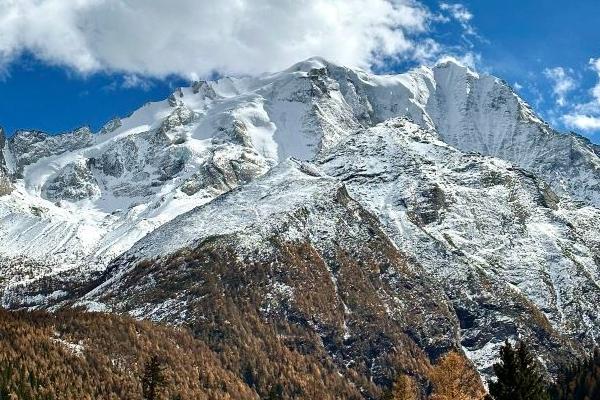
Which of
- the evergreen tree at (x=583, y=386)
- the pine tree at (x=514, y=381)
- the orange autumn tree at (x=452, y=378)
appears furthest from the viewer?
the evergreen tree at (x=583, y=386)

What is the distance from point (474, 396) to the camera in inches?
2517

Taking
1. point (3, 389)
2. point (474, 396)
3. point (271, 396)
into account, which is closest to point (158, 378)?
point (271, 396)

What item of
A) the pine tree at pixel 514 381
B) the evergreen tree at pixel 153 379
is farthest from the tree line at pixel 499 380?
the evergreen tree at pixel 153 379

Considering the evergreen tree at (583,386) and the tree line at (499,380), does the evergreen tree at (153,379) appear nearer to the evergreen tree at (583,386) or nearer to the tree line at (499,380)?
the tree line at (499,380)

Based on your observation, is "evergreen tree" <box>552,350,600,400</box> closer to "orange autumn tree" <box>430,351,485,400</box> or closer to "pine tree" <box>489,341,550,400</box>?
"pine tree" <box>489,341,550,400</box>

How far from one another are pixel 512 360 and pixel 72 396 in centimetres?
15427

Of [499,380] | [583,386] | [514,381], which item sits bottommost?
[583,386]

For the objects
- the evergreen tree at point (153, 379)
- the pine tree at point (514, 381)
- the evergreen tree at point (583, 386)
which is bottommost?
the evergreen tree at point (583, 386)

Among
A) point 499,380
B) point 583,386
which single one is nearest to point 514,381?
point 499,380

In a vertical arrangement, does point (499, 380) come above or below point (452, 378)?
below

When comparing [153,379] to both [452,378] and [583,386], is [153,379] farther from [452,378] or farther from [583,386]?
[583,386]

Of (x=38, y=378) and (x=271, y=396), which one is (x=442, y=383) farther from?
(x=38, y=378)

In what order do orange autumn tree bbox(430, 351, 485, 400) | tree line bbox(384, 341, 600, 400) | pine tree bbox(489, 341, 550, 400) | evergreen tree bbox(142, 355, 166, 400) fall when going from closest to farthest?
pine tree bbox(489, 341, 550, 400)
tree line bbox(384, 341, 600, 400)
orange autumn tree bbox(430, 351, 485, 400)
evergreen tree bbox(142, 355, 166, 400)

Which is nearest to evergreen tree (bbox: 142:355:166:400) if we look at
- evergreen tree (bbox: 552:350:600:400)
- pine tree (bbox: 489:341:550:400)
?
pine tree (bbox: 489:341:550:400)
